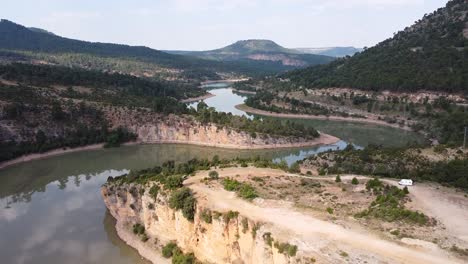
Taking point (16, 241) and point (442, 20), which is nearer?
point (16, 241)

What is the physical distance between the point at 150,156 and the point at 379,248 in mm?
46175

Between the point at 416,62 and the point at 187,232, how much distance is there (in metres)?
91.6

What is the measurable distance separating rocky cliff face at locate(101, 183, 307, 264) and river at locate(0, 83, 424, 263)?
1503mm

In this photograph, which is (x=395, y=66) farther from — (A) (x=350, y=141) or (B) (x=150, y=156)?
(B) (x=150, y=156)

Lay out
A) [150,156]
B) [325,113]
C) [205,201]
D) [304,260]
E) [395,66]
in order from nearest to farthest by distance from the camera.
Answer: [304,260]
[205,201]
[150,156]
[325,113]
[395,66]

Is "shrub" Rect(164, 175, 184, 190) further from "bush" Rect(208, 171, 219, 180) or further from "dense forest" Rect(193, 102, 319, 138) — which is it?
"dense forest" Rect(193, 102, 319, 138)

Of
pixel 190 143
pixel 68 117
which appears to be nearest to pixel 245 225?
pixel 190 143

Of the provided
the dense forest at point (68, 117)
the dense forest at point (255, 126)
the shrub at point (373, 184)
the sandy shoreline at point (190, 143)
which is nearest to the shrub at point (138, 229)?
the shrub at point (373, 184)

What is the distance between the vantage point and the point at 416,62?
102625 mm

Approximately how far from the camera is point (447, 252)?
71.7 feet

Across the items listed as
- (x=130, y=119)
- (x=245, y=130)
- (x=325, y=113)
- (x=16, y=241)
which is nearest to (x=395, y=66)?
(x=325, y=113)

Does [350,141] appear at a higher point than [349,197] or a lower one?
lower

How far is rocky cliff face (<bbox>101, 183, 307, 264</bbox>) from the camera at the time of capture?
25233mm

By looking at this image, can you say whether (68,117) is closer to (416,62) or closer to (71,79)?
(71,79)
